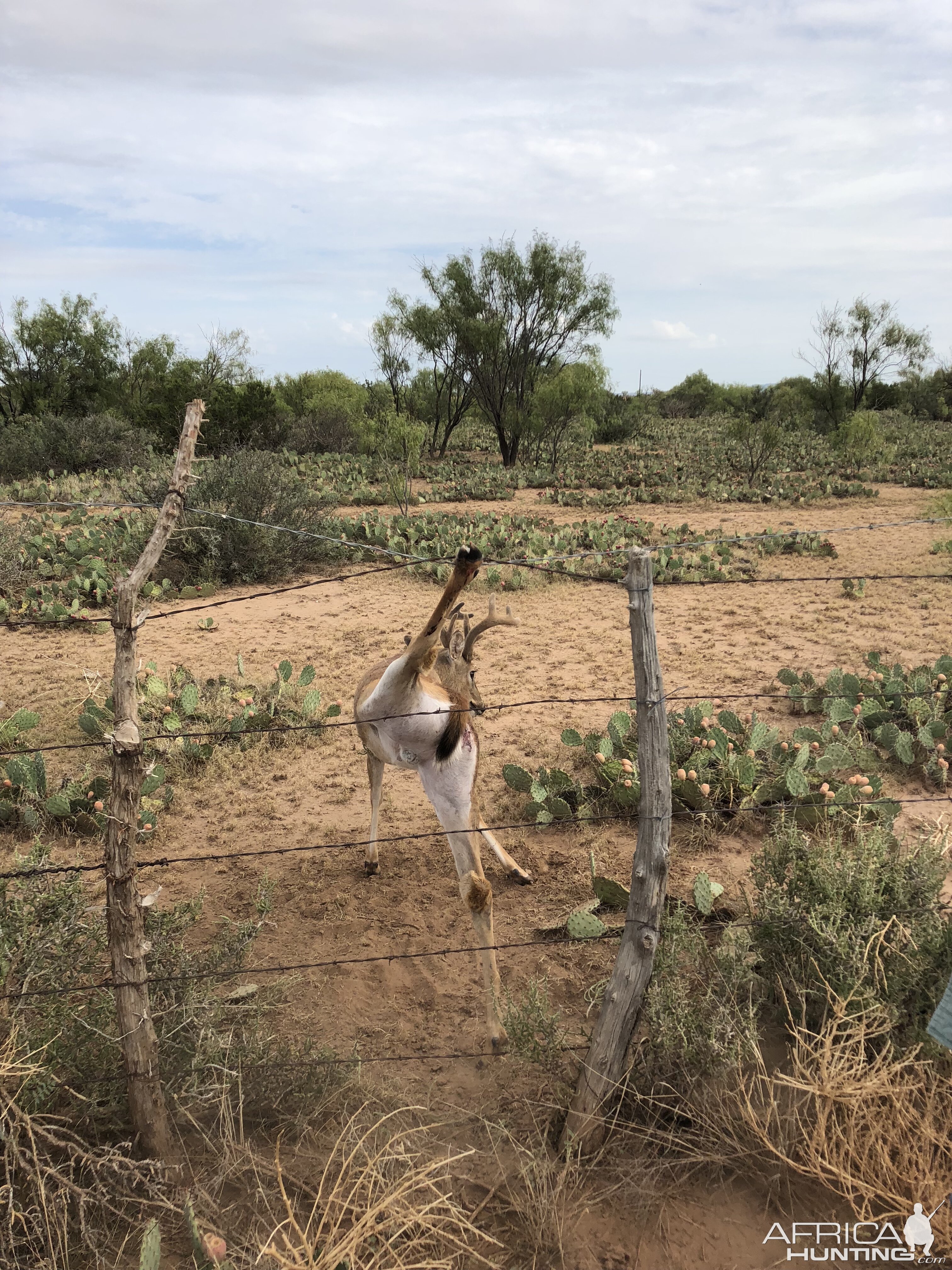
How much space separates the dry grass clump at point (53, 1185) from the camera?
2.38 meters

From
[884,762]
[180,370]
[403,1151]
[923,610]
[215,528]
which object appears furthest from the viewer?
[180,370]

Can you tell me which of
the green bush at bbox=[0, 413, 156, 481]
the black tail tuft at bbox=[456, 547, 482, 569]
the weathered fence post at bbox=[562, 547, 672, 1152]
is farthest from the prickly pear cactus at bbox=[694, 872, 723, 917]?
the green bush at bbox=[0, 413, 156, 481]

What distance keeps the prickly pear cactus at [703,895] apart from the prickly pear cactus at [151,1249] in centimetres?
249

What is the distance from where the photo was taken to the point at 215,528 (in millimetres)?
12039

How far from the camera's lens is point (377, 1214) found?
2.50 meters

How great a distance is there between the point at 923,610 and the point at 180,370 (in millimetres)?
31220

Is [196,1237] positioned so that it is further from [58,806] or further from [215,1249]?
[58,806]

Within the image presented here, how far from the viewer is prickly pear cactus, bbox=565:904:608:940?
156 inches

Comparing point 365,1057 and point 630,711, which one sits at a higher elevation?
point 630,711

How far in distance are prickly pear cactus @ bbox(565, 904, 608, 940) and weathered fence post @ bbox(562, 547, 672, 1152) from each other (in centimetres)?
113

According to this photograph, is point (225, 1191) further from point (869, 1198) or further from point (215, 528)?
point (215, 528)

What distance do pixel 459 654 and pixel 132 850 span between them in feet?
5.25

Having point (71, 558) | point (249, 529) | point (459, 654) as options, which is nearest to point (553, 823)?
point (459, 654)

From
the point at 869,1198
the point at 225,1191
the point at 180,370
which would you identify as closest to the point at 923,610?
the point at 869,1198
